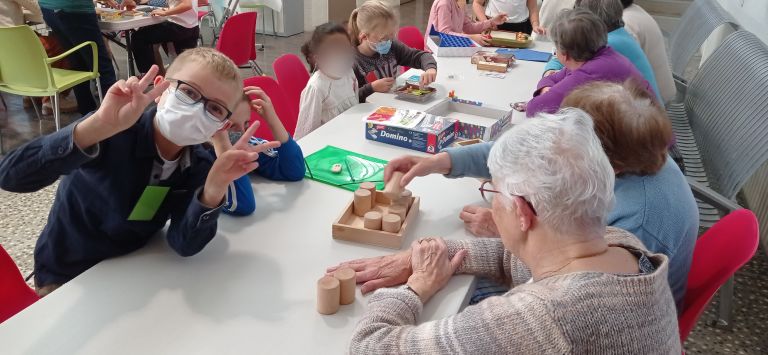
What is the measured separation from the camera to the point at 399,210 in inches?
65.0

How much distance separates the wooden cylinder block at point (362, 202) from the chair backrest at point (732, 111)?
1.78 metres

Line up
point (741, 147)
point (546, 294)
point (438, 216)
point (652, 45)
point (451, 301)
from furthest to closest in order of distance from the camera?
point (652, 45), point (741, 147), point (438, 216), point (451, 301), point (546, 294)

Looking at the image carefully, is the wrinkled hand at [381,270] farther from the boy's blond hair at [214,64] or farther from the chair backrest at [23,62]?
the chair backrest at [23,62]

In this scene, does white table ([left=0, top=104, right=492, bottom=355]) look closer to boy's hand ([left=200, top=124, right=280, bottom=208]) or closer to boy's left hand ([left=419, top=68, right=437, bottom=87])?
boy's hand ([left=200, top=124, right=280, bottom=208])

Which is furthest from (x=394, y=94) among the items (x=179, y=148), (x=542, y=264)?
(x=542, y=264)

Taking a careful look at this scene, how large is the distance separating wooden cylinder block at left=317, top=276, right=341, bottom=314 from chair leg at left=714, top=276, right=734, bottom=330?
1990mm

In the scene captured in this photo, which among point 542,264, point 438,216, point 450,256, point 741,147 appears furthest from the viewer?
point 741,147

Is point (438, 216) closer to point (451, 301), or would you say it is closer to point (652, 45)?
point (451, 301)

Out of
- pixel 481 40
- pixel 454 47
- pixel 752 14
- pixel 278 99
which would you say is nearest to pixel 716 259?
pixel 278 99

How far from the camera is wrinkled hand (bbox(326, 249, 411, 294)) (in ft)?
4.50

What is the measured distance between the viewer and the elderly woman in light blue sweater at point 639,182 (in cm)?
138

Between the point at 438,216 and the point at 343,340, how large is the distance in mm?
654

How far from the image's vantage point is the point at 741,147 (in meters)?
2.62

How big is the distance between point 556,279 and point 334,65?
192cm
